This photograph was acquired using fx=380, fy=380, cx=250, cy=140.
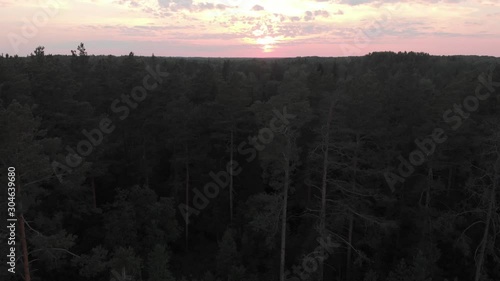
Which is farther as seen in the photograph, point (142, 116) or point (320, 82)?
point (320, 82)

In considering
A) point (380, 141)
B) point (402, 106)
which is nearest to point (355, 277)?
point (380, 141)

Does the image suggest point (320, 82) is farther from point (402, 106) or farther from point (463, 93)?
point (463, 93)

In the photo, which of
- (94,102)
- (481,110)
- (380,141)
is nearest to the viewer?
(380,141)

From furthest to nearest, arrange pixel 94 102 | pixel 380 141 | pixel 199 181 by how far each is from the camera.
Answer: pixel 94 102 < pixel 199 181 < pixel 380 141

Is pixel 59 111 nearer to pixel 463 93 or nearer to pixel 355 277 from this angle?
pixel 355 277

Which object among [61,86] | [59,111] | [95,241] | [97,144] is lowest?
[95,241]

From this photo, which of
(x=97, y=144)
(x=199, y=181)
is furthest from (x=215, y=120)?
(x=97, y=144)

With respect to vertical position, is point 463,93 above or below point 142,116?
above
